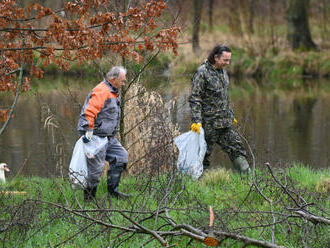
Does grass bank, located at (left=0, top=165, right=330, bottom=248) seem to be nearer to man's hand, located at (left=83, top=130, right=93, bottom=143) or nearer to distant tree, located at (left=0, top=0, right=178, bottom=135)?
man's hand, located at (left=83, top=130, right=93, bottom=143)

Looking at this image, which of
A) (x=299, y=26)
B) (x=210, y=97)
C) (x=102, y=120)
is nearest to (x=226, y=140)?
(x=210, y=97)

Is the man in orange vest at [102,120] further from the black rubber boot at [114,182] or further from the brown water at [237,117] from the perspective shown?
the brown water at [237,117]

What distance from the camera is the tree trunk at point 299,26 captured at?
32094 mm

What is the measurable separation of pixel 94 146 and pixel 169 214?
4.30 ft

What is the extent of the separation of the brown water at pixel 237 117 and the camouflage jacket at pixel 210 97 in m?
0.56

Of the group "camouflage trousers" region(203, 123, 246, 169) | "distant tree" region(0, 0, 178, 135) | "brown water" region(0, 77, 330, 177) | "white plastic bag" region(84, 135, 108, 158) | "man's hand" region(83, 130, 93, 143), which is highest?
"distant tree" region(0, 0, 178, 135)

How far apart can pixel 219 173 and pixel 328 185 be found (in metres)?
1.22

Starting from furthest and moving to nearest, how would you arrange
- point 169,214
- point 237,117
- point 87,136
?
point 237,117 < point 87,136 < point 169,214

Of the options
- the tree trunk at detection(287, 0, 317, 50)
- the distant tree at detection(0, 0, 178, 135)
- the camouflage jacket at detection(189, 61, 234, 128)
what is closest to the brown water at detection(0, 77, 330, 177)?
the camouflage jacket at detection(189, 61, 234, 128)

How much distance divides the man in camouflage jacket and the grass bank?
1.74 feet

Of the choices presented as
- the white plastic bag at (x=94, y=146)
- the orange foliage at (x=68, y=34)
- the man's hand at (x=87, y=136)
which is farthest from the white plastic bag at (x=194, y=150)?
the orange foliage at (x=68, y=34)

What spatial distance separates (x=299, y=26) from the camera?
3356cm

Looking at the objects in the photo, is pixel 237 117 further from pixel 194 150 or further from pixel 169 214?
pixel 169 214

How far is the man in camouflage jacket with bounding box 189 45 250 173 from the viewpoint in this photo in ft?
25.8
